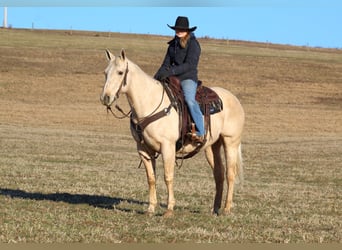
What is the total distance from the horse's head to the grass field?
5.79 ft

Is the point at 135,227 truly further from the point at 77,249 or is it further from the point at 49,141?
the point at 49,141

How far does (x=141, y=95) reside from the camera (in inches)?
421

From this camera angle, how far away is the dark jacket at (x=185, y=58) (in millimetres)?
10852

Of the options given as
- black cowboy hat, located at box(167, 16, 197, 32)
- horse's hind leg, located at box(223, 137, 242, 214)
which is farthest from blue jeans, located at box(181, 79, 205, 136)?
horse's hind leg, located at box(223, 137, 242, 214)

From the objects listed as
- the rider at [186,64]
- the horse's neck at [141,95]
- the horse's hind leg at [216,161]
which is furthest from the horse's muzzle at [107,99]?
the horse's hind leg at [216,161]

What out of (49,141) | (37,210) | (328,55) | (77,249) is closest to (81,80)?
(49,141)

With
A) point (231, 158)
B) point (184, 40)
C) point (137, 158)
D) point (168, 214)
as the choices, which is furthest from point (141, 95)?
point (137, 158)

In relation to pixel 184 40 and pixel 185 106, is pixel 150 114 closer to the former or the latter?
pixel 185 106

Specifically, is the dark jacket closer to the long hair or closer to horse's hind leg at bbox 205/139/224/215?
the long hair

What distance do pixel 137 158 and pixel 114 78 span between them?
16.2 meters

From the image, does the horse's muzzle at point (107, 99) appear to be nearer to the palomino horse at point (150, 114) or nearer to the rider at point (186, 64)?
the palomino horse at point (150, 114)

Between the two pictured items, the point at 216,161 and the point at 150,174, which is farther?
the point at 216,161

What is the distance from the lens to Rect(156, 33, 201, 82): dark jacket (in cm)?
1085

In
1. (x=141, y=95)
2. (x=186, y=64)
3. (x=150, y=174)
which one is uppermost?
(x=186, y=64)
